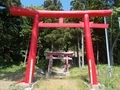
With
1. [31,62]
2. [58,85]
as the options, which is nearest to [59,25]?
[31,62]

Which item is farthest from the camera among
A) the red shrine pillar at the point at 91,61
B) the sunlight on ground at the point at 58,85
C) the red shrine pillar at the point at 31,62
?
the red shrine pillar at the point at 31,62

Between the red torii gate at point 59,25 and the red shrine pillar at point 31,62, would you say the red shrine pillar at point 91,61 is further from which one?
the red shrine pillar at point 31,62

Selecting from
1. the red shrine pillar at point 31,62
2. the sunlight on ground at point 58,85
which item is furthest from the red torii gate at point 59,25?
the sunlight on ground at point 58,85

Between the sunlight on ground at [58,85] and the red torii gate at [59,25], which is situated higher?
the red torii gate at [59,25]

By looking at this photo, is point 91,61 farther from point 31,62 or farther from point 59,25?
point 31,62

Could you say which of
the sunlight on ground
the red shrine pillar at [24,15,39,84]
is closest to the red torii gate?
the red shrine pillar at [24,15,39,84]

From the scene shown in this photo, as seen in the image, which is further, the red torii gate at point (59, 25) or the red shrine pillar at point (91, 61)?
the red torii gate at point (59, 25)

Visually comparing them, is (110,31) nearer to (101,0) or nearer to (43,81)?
(101,0)

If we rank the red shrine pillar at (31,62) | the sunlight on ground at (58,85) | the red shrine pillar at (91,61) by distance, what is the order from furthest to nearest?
1. the red shrine pillar at (31,62)
2. the red shrine pillar at (91,61)
3. the sunlight on ground at (58,85)

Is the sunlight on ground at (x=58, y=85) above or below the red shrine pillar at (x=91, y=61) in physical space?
below

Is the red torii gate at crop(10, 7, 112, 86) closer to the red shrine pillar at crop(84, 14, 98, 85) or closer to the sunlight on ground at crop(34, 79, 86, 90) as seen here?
the red shrine pillar at crop(84, 14, 98, 85)

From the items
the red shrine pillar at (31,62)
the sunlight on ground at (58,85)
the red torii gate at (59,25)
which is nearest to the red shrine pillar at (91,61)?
the red torii gate at (59,25)

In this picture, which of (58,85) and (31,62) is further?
(31,62)

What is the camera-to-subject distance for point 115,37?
22.6m
